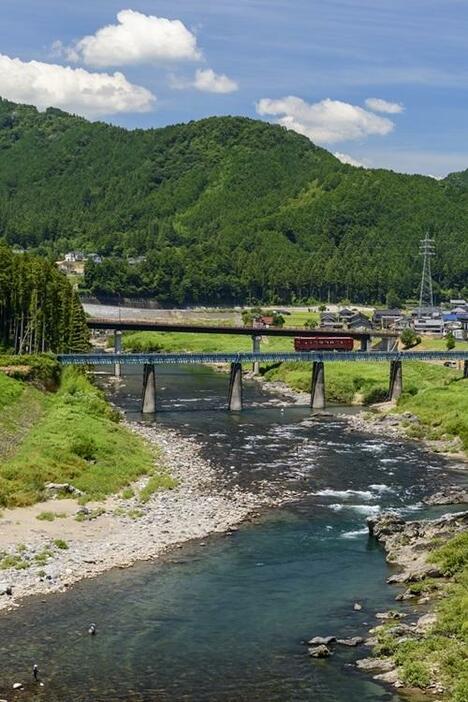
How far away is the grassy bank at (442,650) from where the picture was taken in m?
32.5

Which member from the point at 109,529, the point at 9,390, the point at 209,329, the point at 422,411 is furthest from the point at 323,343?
the point at 109,529

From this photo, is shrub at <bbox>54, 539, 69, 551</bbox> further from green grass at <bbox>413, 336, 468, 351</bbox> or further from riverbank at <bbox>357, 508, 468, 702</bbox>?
green grass at <bbox>413, 336, 468, 351</bbox>

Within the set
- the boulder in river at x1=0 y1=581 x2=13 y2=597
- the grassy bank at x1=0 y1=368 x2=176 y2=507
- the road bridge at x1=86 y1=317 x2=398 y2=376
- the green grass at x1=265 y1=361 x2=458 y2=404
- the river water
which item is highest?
the road bridge at x1=86 y1=317 x2=398 y2=376

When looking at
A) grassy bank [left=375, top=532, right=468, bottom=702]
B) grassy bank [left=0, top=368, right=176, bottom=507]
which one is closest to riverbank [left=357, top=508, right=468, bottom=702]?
grassy bank [left=375, top=532, right=468, bottom=702]

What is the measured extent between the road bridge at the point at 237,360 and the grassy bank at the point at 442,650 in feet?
207

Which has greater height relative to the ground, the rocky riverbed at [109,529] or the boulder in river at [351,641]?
the rocky riverbed at [109,529]

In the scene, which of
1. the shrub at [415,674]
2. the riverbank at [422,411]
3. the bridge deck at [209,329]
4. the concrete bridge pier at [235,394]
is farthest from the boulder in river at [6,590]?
the bridge deck at [209,329]

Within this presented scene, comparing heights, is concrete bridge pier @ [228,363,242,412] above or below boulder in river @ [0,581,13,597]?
above

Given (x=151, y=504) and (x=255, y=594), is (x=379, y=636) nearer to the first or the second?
(x=255, y=594)

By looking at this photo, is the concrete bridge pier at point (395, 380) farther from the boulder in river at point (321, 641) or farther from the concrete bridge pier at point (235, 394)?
the boulder in river at point (321, 641)

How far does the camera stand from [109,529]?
50.9 meters

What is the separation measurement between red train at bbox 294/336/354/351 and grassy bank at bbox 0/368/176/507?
60.5m

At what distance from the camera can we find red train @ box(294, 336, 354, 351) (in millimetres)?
143750

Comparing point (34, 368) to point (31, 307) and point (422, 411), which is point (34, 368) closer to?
point (31, 307)
